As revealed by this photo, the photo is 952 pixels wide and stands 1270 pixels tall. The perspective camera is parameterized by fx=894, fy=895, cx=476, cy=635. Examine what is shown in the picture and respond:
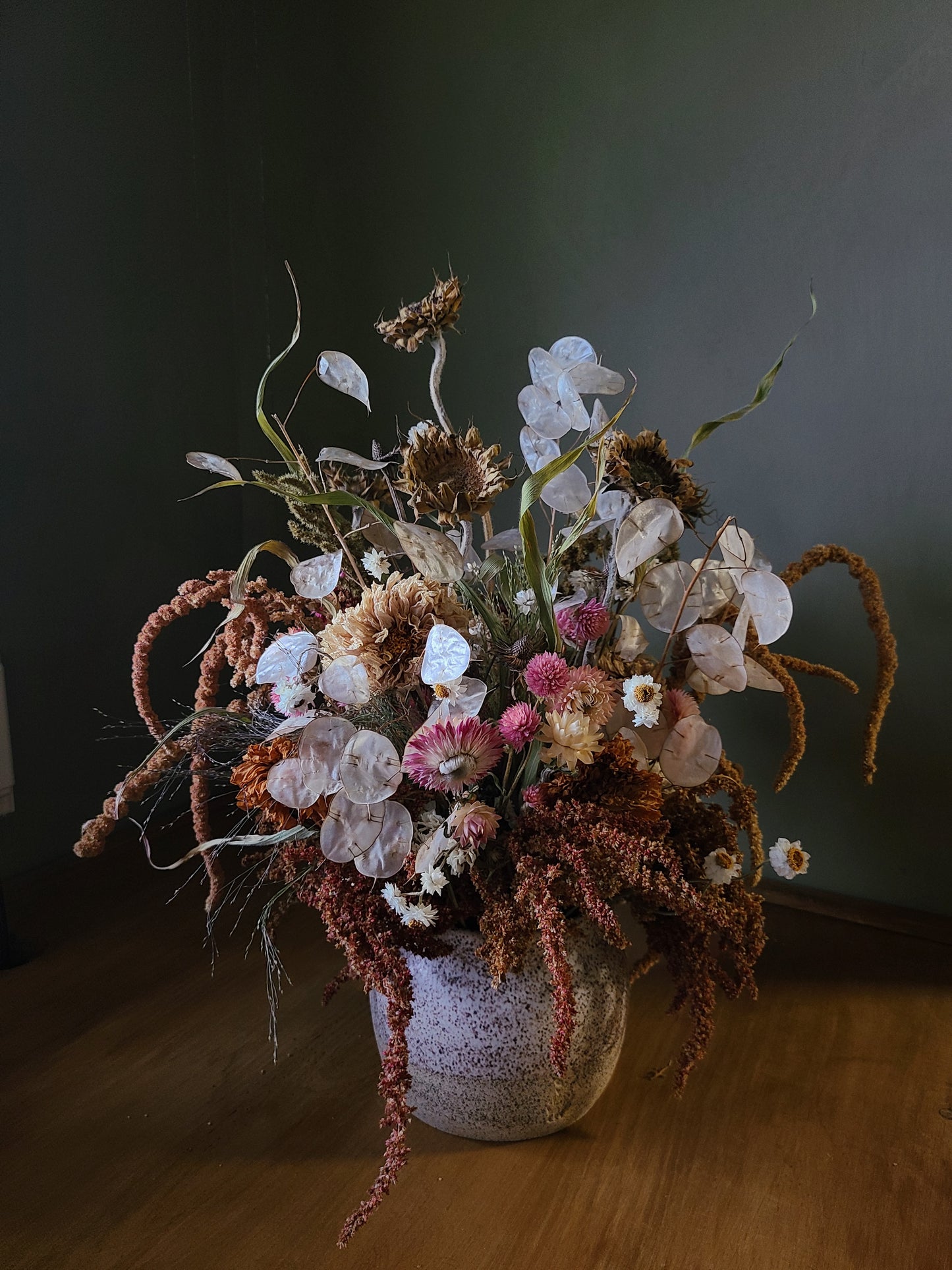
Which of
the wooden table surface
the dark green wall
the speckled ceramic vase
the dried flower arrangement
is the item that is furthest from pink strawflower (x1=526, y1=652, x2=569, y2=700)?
the dark green wall

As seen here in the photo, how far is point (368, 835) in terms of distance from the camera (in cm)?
67

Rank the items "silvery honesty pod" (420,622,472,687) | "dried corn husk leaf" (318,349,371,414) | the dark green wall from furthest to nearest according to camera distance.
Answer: the dark green wall, "dried corn husk leaf" (318,349,371,414), "silvery honesty pod" (420,622,472,687)

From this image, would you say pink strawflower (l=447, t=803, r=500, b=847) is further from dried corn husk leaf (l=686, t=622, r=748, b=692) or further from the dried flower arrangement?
dried corn husk leaf (l=686, t=622, r=748, b=692)

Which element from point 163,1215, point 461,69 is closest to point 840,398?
point 461,69

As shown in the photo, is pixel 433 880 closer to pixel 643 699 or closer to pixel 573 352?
pixel 643 699

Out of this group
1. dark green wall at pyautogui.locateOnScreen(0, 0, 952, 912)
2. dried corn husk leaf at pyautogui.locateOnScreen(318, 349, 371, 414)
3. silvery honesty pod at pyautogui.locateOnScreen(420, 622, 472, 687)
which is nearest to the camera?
silvery honesty pod at pyautogui.locateOnScreen(420, 622, 472, 687)

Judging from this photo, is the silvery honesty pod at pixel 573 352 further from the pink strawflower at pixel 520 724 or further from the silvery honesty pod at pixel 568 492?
the pink strawflower at pixel 520 724

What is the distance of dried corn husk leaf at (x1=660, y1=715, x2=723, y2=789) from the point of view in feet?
2.40

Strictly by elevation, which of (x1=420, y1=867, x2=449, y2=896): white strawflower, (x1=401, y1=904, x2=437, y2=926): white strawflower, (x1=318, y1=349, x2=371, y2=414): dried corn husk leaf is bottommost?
(x1=401, y1=904, x2=437, y2=926): white strawflower

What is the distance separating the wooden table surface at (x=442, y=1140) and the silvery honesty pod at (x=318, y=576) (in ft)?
1.71

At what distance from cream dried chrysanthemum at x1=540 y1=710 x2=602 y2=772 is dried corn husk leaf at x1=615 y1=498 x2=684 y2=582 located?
0.39 feet

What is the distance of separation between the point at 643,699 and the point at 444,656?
0.17m

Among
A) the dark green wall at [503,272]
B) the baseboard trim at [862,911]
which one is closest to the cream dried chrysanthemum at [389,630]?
the dark green wall at [503,272]

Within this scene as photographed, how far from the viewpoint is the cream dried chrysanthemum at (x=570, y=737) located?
0.66m
